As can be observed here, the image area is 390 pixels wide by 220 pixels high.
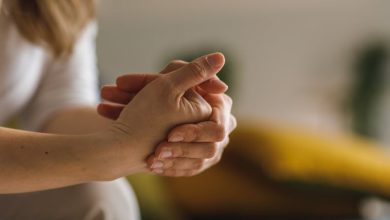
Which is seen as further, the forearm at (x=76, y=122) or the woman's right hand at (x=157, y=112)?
the forearm at (x=76, y=122)

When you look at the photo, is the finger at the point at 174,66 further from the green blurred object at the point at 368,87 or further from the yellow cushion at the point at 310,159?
the green blurred object at the point at 368,87

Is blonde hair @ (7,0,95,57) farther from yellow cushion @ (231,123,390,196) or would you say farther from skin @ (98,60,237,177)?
yellow cushion @ (231,123,390,196)

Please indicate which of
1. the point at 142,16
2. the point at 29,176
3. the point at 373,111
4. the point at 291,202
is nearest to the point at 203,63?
the point at 29,176

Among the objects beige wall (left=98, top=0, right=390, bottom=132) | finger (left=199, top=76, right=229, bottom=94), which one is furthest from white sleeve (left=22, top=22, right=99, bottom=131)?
beige wall (left=98, top=0, right=390, bottom=132)

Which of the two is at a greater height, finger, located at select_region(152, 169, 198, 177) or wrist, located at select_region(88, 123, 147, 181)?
wrist, located at select_region(88, 123, 147, 181)

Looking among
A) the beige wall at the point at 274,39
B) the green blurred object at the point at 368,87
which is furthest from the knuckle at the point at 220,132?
the beige wall at the point at 274,39

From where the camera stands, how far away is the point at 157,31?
3105 mm

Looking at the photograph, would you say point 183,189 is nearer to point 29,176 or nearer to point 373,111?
point 29,176

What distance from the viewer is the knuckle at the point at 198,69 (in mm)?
609

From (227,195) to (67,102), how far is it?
28.8 inches

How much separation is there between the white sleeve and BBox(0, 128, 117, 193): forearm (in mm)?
275

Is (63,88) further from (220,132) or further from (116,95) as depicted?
(220,132)

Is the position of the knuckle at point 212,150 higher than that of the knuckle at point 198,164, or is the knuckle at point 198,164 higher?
the knuckle at point 212,150

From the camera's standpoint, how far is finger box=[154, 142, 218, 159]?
0.61 m
